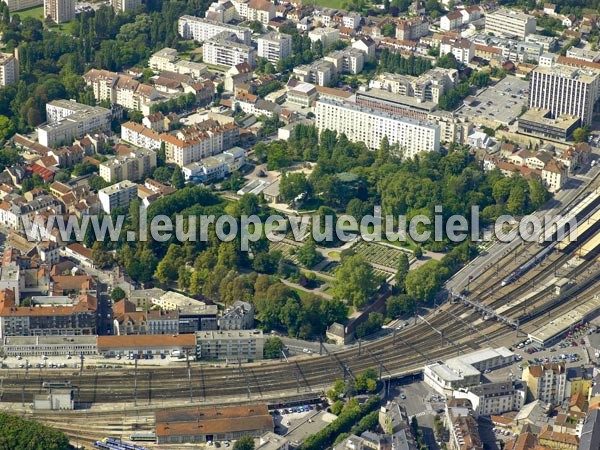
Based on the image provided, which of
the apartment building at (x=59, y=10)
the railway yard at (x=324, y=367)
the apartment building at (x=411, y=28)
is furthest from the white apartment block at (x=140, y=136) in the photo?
the apartment building at (x=411, y=28)

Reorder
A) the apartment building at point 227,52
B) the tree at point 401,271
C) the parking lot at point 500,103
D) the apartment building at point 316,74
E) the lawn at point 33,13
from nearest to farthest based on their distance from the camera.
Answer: the tree at point 401,271 → the parking lot at point 500,103 → the apartment building at point 316,74 → the apartment building at point 227,52 → the lawn at point 33,13

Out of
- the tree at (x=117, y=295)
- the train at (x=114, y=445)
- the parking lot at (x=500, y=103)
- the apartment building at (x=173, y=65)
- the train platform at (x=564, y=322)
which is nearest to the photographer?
the train at (x=114, y=445)

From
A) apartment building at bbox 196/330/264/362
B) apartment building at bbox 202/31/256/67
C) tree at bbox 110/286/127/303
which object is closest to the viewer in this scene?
apartment building at bbox 196/330/264/362

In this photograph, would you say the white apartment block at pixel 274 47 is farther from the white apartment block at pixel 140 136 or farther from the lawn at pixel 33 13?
the lawn at pixel 33 13

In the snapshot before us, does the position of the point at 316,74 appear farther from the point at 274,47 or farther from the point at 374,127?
the point at 374,127

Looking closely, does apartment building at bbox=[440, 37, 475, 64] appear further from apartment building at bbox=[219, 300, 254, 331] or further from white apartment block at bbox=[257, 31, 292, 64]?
apartment building at bbox=[219, 300, 254, 331]

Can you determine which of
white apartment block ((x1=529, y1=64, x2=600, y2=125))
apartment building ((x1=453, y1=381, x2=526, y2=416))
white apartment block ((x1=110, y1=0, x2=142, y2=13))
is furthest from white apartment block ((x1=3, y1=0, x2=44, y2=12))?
apartment building ((x1=453, y1=381, x2=526, y2=416))

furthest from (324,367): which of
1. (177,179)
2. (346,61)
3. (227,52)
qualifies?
(227,52)
